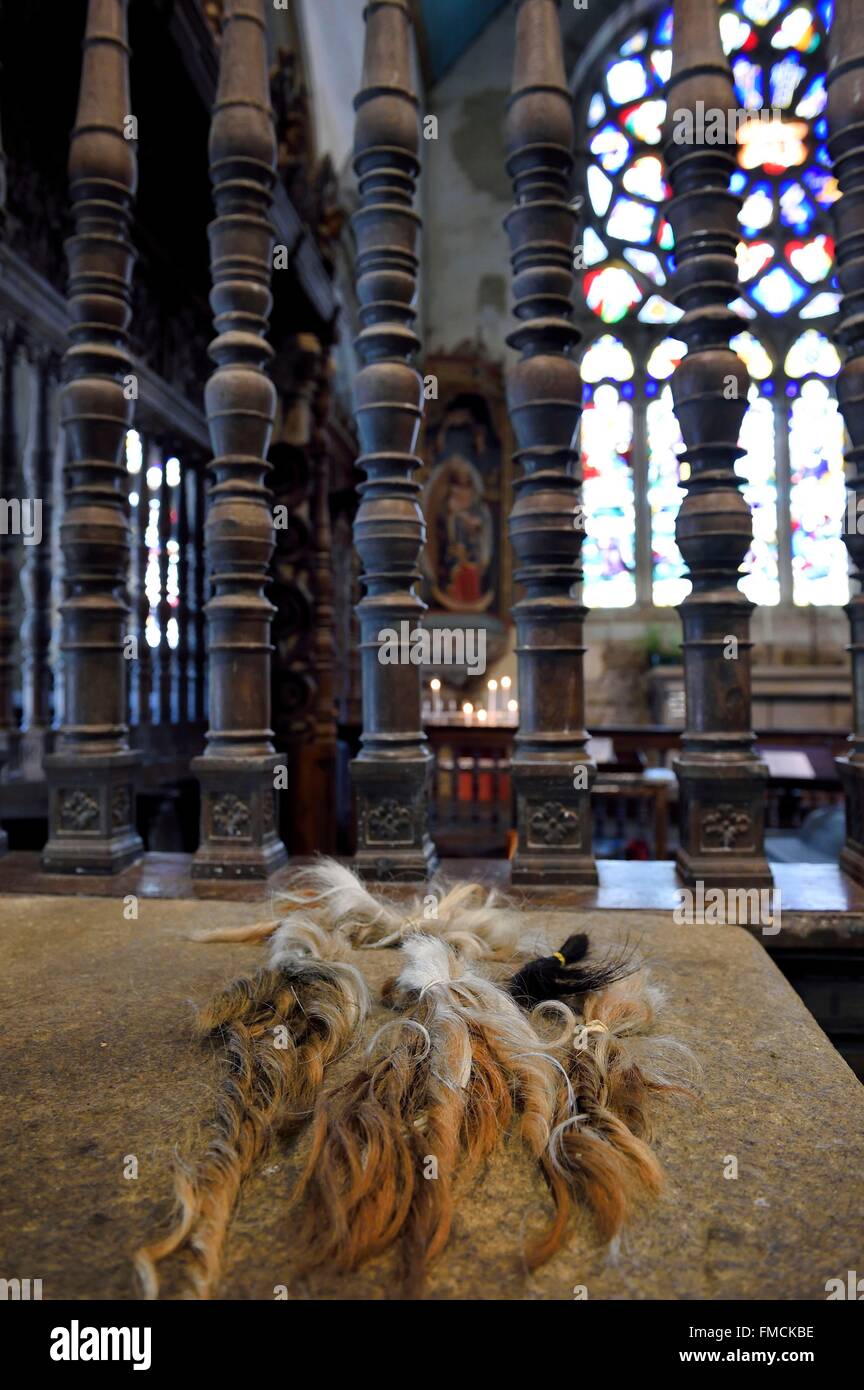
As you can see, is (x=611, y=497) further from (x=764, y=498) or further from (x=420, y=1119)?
(x=420, y=1119)

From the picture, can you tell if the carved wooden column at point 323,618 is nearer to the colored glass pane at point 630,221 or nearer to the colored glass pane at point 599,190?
the colored glass pane at point 630,221

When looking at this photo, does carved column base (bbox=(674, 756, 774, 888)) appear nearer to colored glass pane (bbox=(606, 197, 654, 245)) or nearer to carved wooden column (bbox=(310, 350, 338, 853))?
carved wooden column (bbox=(310, 350, 338, 853))

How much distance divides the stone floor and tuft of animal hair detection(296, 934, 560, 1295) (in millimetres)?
24

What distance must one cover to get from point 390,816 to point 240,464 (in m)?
1.01

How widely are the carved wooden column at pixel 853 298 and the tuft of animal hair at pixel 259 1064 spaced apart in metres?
1.32

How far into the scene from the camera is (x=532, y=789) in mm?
2102

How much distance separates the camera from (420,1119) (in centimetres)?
94

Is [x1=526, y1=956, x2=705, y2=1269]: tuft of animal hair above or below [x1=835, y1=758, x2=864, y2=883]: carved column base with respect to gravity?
below

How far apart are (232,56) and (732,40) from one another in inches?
545

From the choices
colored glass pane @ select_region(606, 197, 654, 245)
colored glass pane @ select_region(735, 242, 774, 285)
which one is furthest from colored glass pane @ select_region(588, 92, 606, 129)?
colored glass pane @ select_region(735, 242, 774, 285)

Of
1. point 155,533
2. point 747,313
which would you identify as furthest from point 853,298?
point 747,313

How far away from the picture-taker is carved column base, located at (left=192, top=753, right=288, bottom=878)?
85.6 inches

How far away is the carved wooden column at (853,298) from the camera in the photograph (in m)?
2.09

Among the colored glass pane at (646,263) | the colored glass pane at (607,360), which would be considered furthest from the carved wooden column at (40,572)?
the colored glass pane at (646,263)
